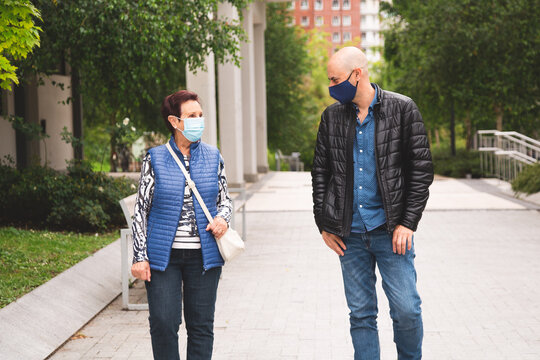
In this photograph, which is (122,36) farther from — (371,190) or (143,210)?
(371,190)

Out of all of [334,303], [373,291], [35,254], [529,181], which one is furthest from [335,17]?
[373,291]

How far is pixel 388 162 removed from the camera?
13.6 ft

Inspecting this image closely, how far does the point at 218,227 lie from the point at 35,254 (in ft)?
18.1

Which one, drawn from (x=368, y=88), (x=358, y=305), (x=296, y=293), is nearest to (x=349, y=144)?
(x=368, y=88)

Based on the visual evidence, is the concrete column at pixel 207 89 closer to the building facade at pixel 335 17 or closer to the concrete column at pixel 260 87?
the concrete column at pixel 260 87

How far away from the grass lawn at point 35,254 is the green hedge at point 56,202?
0.27 metres

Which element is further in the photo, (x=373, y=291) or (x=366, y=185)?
(x=373, y=291)

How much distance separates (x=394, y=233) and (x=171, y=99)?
137 cm

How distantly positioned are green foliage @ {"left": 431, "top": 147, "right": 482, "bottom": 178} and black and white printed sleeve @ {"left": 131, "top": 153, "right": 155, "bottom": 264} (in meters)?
24.1

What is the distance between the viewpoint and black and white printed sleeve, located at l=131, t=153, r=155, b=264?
414 centimetres

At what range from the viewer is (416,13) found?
31.8 meters

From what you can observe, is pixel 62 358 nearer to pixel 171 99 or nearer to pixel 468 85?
pixel 171 99

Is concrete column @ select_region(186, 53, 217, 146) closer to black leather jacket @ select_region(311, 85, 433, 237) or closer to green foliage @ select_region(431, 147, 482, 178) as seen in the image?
green foliage @ select_region(431, 147, 482, 178)

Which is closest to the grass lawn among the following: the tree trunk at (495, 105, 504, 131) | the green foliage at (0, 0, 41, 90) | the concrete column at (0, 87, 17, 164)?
the green foliage at (0, 0, 41, 90)
